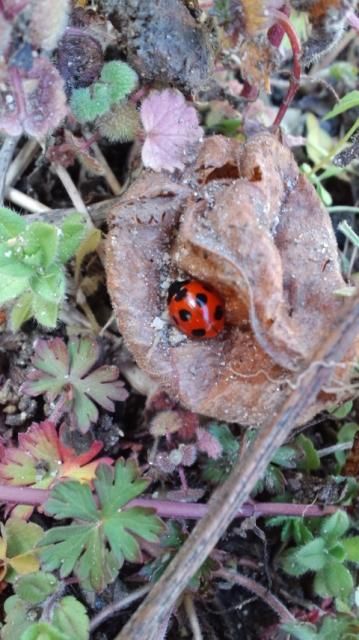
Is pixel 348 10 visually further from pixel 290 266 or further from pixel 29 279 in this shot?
pixel 29 279

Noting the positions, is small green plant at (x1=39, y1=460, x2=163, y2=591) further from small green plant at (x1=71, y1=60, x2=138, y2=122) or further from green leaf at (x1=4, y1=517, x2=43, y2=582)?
small green plant at (x1=71, y1=60, x2=138, y2=122)

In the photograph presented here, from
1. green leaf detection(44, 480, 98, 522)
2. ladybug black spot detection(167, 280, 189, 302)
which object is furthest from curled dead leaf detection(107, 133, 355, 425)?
green leaf detection(44, 480, 98, 522)

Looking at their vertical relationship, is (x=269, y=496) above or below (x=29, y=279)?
below

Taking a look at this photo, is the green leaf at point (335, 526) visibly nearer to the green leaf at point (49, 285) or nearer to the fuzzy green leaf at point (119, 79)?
the green leaf at point (49, 285)

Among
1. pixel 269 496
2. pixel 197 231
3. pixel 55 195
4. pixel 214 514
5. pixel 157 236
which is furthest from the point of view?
pixel 55 195

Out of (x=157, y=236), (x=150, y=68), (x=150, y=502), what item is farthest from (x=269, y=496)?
(x=150, y=68)

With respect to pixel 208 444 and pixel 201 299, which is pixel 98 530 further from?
pixel 201 299
